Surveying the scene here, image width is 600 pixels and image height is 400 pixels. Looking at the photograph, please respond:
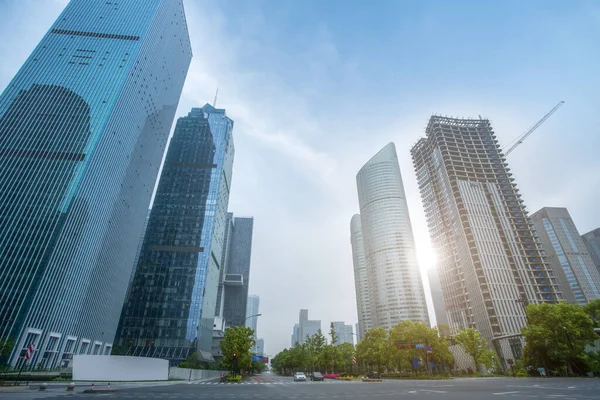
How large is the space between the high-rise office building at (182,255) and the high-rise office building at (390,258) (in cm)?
9705

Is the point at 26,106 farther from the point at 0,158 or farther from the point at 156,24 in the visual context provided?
the point at 156,24

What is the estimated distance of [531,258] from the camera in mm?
103000

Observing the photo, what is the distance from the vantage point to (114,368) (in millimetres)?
33219

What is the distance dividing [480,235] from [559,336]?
60.1m

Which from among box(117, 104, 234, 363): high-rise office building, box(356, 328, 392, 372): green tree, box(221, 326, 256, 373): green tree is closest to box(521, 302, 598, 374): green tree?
box(356, 328, 392, 372): green tree

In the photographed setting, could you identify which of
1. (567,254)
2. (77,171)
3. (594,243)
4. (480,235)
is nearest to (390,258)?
(480,235)

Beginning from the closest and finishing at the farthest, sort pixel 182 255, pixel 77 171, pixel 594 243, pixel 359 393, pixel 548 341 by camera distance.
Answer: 1. pixel 359 393
2. pixel 548 341
3. pixel 77 171
4. pixel 182 255
5. pixel 594 243

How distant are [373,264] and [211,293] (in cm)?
10147

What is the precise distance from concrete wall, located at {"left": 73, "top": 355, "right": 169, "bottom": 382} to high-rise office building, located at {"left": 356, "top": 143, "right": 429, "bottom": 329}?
153 m

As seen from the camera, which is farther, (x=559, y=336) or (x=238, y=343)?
(x=238, y=343)

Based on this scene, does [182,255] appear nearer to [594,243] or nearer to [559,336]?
[559,336]

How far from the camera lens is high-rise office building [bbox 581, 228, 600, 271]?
170 meters

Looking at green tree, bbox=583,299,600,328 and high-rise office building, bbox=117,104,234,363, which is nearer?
green tree, bbox=583,299,600,328

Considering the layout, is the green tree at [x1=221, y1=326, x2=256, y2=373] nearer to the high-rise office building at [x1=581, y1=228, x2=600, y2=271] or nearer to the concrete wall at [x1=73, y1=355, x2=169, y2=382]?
the concrete wall at [x1=73, y1=355, x2=169, y2=382]
